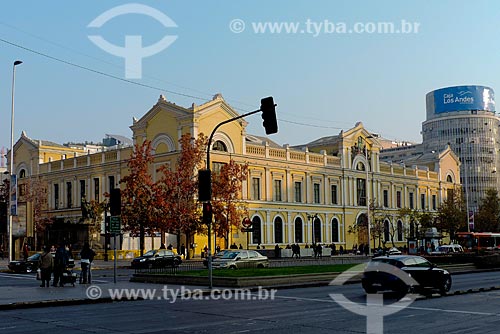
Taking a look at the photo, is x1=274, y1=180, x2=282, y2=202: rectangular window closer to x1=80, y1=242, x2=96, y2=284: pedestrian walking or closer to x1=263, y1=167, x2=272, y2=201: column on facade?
x1=263, y1=167, x2=272, y2=201: column on facade

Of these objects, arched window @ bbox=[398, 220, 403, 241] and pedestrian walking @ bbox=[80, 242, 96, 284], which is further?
arched window @ bbox=[398, 220, 403, 241]

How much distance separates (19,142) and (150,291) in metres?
68.7

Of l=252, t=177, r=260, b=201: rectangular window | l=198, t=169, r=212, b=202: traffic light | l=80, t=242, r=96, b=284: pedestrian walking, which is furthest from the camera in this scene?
l=252, t=177, r=260, b=201: rectangular window

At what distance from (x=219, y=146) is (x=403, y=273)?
47.1 metres

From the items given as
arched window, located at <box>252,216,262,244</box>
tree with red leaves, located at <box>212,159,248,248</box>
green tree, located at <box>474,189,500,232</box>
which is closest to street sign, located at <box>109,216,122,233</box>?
tree with red leaves, located at <box>212,159,248,248</box>

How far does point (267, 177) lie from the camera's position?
2923 inches

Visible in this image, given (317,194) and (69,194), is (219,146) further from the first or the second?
(69,194)

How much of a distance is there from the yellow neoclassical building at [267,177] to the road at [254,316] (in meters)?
40.9

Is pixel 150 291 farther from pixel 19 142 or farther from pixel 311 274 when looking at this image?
pixel 19 142

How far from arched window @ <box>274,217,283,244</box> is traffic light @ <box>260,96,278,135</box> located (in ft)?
168

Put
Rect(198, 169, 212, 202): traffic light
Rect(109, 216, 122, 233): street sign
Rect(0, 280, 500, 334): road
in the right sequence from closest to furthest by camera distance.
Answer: Rect(0, 280, 500, 334): road → Rect(198, 169, 212, 202): traffic light → Rect(109, 216, 122, 233): street sign

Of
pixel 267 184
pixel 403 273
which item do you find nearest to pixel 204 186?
pixel 403 273

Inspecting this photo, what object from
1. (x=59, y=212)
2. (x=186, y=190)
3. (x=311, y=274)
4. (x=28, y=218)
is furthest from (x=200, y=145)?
(x=311, y=274)

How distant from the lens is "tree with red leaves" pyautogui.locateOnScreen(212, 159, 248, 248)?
59.8 meters
